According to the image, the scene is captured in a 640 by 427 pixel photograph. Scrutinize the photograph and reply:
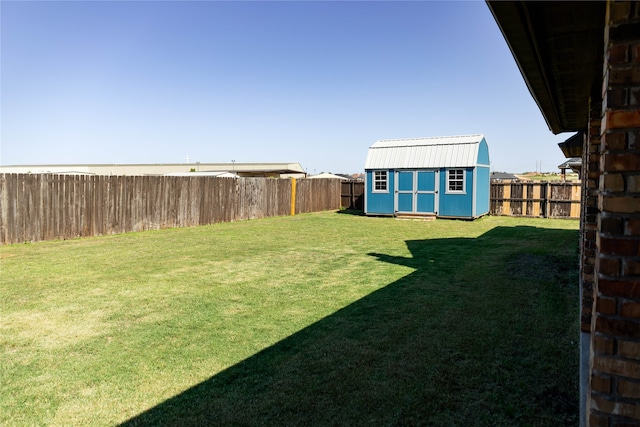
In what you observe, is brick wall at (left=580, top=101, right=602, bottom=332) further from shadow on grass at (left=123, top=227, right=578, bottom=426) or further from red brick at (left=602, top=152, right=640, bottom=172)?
red brick at (left=602, top=152, right=640, bottom=172)

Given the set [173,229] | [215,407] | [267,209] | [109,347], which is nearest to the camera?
[215,407]

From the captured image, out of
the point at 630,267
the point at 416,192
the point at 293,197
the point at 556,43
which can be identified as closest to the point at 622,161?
the point at 630,267

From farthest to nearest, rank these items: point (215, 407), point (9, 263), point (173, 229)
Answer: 1. point (173, 229)
2. point (9, 263)
3. point (215, 407)

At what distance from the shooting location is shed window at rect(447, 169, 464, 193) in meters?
17.6

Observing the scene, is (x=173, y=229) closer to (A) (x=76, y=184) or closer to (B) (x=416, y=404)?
(A) (x=76, y=184)

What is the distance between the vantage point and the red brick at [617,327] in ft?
5.32

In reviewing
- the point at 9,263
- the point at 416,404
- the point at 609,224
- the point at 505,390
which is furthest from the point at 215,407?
the point at 9,263

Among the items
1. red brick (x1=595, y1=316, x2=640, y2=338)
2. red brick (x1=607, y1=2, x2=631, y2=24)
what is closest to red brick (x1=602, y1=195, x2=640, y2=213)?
red brick (x1=595, y1=316, x2=640, y2=338)

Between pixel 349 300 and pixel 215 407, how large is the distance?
2.81m

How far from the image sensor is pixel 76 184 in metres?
12.0

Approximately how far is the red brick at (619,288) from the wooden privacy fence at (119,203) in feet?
41.2

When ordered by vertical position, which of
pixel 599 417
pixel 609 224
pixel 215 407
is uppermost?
pixel 609 224

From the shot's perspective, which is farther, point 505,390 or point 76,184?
point 76,184

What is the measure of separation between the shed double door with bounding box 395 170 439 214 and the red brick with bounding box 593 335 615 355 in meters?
17.2
